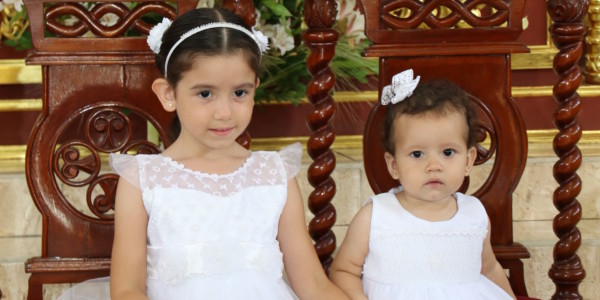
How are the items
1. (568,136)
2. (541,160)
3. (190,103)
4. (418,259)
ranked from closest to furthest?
1. (190,103)
2. (418,259)
3. (568,136)
4. (541,160)

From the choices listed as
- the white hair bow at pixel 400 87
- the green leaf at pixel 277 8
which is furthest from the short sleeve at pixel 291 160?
the green leaf at pixel 277 8

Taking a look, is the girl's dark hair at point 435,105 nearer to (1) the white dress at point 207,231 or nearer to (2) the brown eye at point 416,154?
(2) the brown eye at point 416,154

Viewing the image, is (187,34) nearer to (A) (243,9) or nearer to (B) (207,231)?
(A) (243,9)

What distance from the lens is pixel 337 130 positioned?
362 centimetres

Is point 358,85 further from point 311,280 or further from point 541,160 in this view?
point 311,280

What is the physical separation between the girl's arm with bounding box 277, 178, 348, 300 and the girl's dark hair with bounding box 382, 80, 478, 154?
28 centimetres

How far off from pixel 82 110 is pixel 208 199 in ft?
1.44

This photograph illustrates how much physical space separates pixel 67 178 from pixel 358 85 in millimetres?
1519

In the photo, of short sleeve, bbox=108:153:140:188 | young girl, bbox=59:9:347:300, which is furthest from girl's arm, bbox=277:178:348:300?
short sleeve, bbox=108:153:140:188

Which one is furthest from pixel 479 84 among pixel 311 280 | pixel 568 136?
pixel 311 280

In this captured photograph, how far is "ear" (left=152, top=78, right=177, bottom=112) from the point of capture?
211 centimetres

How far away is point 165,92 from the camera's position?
212 centimetres

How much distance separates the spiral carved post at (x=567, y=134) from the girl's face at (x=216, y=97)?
33.2 inches

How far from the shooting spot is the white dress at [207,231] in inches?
82.8
